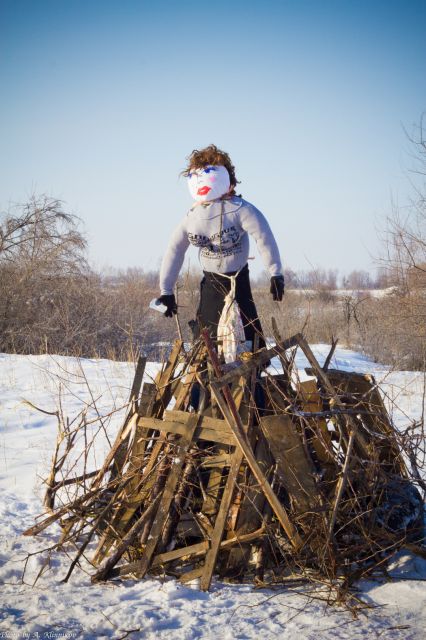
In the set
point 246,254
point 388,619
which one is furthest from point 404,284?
point 388,619

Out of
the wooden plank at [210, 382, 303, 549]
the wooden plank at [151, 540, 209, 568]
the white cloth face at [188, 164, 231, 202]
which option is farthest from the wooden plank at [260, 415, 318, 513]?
the white cloth face at [188, 164, 231, 202]

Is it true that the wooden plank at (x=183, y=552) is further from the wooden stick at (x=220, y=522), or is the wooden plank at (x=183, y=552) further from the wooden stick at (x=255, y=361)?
the wooden stick at (x=255, y=361)

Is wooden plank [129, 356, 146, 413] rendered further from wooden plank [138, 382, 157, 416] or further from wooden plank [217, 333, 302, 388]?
wooden plank [217, 333, 302, 388]

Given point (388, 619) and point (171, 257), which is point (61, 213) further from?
point (388, 619)

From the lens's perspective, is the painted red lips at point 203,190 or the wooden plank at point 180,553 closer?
the wooden plank at point 180,553

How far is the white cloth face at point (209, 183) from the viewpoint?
3.27 meters

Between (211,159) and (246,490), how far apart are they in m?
2.20

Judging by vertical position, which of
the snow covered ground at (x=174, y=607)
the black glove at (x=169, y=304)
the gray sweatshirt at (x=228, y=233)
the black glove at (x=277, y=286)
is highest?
the gray sweatshirt at (x=228, y=233)

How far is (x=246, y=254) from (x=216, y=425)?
1.34 m

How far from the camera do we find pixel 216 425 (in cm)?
243

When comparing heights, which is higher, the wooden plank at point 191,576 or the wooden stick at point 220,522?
the wooden stick at point 220,522

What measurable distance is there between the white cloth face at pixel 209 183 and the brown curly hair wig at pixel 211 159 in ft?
0.23

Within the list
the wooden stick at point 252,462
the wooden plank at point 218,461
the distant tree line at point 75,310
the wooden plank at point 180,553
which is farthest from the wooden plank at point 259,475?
the distant tree line at point 75,310

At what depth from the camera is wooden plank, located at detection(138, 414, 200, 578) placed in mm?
2354
